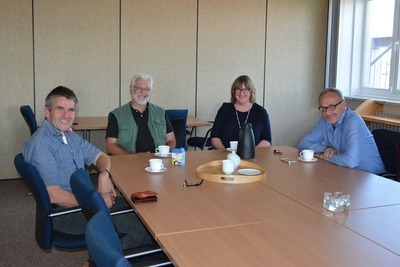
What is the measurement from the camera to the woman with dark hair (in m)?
4.15

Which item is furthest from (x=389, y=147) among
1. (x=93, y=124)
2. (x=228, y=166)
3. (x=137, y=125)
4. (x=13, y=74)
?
(x=13, y=74)

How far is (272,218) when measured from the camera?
2.00m

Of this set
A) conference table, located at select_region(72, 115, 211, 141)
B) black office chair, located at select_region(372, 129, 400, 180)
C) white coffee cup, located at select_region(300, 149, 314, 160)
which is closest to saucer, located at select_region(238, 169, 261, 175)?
white coffee cup, located at select_region(300, 149, 314, 160)

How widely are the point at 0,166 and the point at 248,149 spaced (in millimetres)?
3764

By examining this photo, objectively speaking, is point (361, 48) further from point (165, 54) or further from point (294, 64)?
point (165, 54)

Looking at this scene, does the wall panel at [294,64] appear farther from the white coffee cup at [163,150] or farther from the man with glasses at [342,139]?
the white coffee cup at [163,150]

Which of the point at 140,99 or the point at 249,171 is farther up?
the point at 140,99

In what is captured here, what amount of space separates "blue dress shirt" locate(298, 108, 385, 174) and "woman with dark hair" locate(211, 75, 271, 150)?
598 mm

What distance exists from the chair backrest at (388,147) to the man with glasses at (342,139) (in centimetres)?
8

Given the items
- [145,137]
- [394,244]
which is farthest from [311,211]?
[145,137]

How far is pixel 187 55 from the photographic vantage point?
250 inches

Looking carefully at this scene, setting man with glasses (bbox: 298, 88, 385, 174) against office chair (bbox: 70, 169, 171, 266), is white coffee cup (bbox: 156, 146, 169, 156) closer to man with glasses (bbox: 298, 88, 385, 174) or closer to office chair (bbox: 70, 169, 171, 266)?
man with glasses (bbox: 298, 88, 385, 174)

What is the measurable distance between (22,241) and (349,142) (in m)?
2.69

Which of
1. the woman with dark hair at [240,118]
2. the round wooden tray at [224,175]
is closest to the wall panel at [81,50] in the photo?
the woman with dark hair at [240,118]
